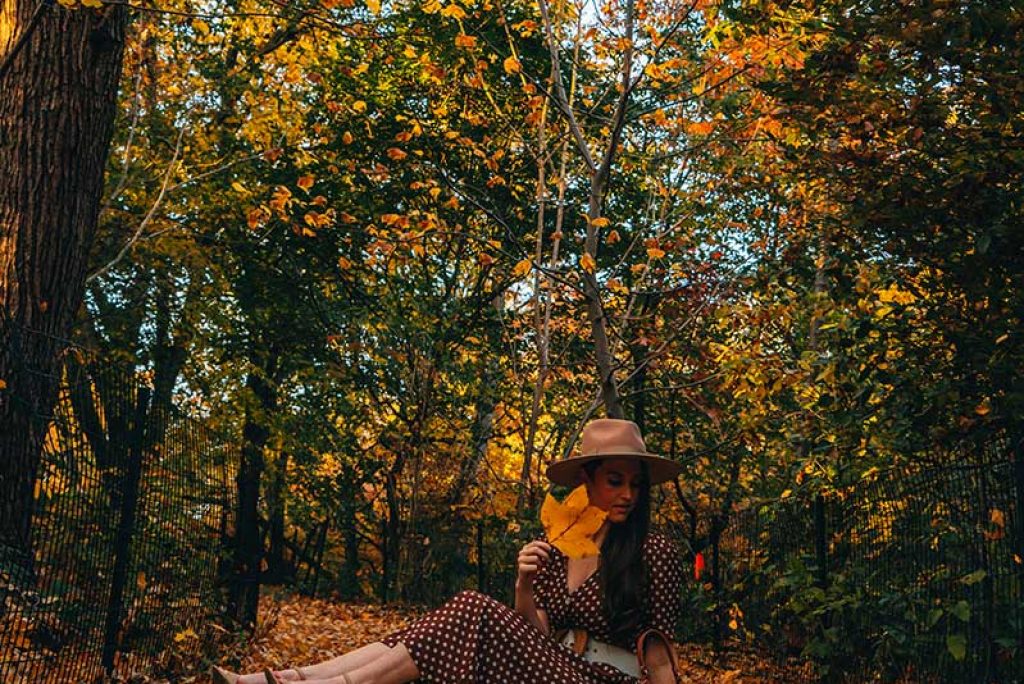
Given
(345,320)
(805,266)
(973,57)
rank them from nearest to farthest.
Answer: (973,57), (805,266), (345,320)

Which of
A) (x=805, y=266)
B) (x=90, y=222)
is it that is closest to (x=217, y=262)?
(x=90, y=222)

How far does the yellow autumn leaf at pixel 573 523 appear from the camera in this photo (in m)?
3.37

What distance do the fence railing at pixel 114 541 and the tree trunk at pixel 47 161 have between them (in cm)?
34

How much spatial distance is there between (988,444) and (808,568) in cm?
276

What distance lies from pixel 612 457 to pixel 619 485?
0.43 ft

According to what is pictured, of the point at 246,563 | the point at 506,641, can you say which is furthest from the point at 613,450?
the point at 246,563

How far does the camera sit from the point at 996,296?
17.2 ft

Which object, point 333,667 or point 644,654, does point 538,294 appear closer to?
point 644,654

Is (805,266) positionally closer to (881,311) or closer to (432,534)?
(881,311)

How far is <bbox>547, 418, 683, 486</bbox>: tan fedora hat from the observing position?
13.4 feet

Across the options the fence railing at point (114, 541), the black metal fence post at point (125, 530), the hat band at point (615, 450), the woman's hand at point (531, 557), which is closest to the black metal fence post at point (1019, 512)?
the hat band at point (615, 450)

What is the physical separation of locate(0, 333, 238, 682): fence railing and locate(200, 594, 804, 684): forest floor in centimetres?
102

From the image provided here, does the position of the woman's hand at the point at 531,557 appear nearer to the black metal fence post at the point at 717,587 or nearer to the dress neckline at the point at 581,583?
the dress neckline at the point at 581,583

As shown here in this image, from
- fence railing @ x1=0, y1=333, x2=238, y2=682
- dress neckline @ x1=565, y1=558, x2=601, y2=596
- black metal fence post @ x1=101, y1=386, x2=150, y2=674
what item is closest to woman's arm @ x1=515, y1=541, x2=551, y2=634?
dress neckline @ x1=565, y1=558, x2=601, y2=596
